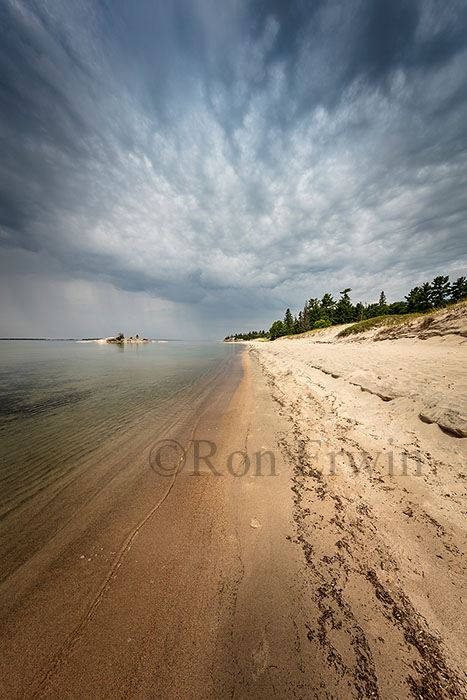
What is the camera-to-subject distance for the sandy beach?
187cm

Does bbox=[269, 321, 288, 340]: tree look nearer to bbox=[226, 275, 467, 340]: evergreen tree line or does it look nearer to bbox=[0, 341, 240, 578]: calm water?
bbox=[226, 275, 467, 340]: evergreen tree line

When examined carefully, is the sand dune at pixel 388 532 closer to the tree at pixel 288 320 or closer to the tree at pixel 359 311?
the tree at pixel 359 311

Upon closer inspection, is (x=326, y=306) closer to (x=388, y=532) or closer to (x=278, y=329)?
(x=278, y=329)

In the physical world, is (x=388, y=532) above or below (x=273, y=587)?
above

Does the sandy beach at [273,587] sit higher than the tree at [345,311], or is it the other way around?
the tree at [345,311]

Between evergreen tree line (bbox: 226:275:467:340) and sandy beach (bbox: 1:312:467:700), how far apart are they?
46487mm

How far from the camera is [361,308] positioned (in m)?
65.6

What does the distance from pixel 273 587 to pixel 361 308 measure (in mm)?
74785

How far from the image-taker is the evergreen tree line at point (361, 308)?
53.6m

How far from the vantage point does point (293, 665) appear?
1930 mm

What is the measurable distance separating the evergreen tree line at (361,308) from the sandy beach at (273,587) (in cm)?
4649

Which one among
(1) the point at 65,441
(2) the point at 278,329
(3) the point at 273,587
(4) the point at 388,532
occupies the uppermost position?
(2) the point at 278,329

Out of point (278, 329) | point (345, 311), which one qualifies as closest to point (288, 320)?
point (278, 329)

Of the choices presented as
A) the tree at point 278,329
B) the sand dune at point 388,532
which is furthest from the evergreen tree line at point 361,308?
the sand dune at point 388,532
